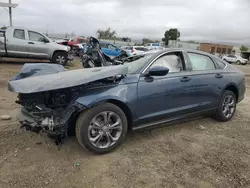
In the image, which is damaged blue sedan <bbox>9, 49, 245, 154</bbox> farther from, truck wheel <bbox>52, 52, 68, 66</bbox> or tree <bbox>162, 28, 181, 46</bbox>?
tree <bbox>162, 28, 181, 46</bbox>

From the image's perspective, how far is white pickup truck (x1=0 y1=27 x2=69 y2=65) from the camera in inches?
432

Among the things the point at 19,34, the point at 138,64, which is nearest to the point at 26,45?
the point at 19,34

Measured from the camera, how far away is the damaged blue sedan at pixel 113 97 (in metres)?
3.12

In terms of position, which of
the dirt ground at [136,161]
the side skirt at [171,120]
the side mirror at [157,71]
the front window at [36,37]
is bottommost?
the dirt ground at [136,161]

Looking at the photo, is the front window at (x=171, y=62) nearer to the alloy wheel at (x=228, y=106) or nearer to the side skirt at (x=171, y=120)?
the side skirt at (x=171, y=120)

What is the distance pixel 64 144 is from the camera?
3.63m

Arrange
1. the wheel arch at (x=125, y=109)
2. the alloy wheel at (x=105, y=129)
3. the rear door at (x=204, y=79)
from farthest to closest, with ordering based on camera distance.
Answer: the rear door at (x=204, y=79), the wheel arch at (x=125, y=109), the alloy wheel at (x=105, y=129)

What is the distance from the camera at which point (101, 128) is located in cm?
330

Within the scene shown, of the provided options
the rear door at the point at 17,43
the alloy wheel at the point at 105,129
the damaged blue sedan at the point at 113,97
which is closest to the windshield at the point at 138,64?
the damaged blue sedan at the point at 113,97

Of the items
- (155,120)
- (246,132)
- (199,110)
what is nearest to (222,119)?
(246,132)

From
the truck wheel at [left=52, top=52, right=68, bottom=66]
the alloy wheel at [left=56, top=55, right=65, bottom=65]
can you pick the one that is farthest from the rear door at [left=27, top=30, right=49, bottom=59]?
the alloy wheel at [left=56, top=55, right=65, bottom=65]

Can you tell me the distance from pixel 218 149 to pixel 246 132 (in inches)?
46.4

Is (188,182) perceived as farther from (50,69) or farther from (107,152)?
(50,69)

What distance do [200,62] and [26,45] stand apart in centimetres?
921
